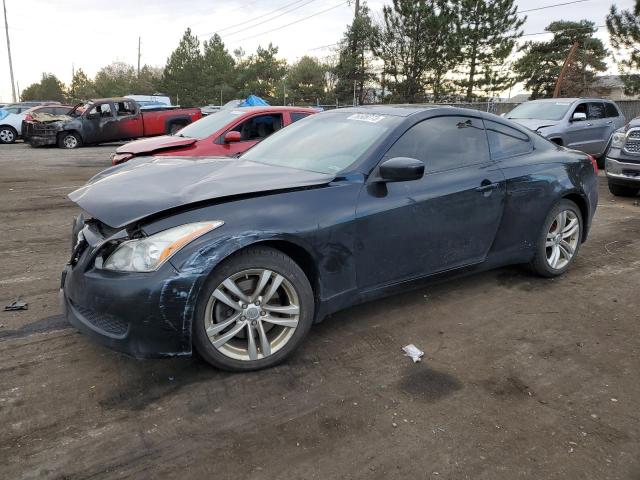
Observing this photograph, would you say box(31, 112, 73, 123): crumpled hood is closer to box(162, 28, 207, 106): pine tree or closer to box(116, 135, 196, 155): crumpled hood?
box(116, 135, 196, 155): crumpled hood

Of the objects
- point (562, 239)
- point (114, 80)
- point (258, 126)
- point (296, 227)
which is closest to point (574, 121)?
point (258, 126)

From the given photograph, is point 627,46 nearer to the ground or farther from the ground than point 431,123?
farther from the ground

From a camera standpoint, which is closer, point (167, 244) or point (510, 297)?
point (167, 244)

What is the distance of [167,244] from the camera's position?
9.12ft

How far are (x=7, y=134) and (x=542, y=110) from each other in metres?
20.0

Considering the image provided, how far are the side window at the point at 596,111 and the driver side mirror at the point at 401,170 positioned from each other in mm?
11409

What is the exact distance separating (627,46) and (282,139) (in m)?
27.4

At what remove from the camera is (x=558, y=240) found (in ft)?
15.7

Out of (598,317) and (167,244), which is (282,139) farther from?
(598,317)

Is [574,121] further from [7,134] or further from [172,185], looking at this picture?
[7,134]

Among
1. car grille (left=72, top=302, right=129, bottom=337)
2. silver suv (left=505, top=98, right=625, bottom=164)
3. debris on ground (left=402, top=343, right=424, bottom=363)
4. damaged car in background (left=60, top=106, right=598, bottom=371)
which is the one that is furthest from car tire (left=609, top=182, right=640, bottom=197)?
car grille (left=72, top=302, right=129, bottom=337)

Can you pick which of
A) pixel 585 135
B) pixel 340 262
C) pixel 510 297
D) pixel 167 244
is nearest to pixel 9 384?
pixel 167 244

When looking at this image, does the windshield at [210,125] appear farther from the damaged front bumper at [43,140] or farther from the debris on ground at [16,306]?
the damaged front bumper at [43,140]

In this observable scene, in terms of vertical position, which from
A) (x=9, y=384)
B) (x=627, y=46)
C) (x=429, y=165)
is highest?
(x=627, y=46)
